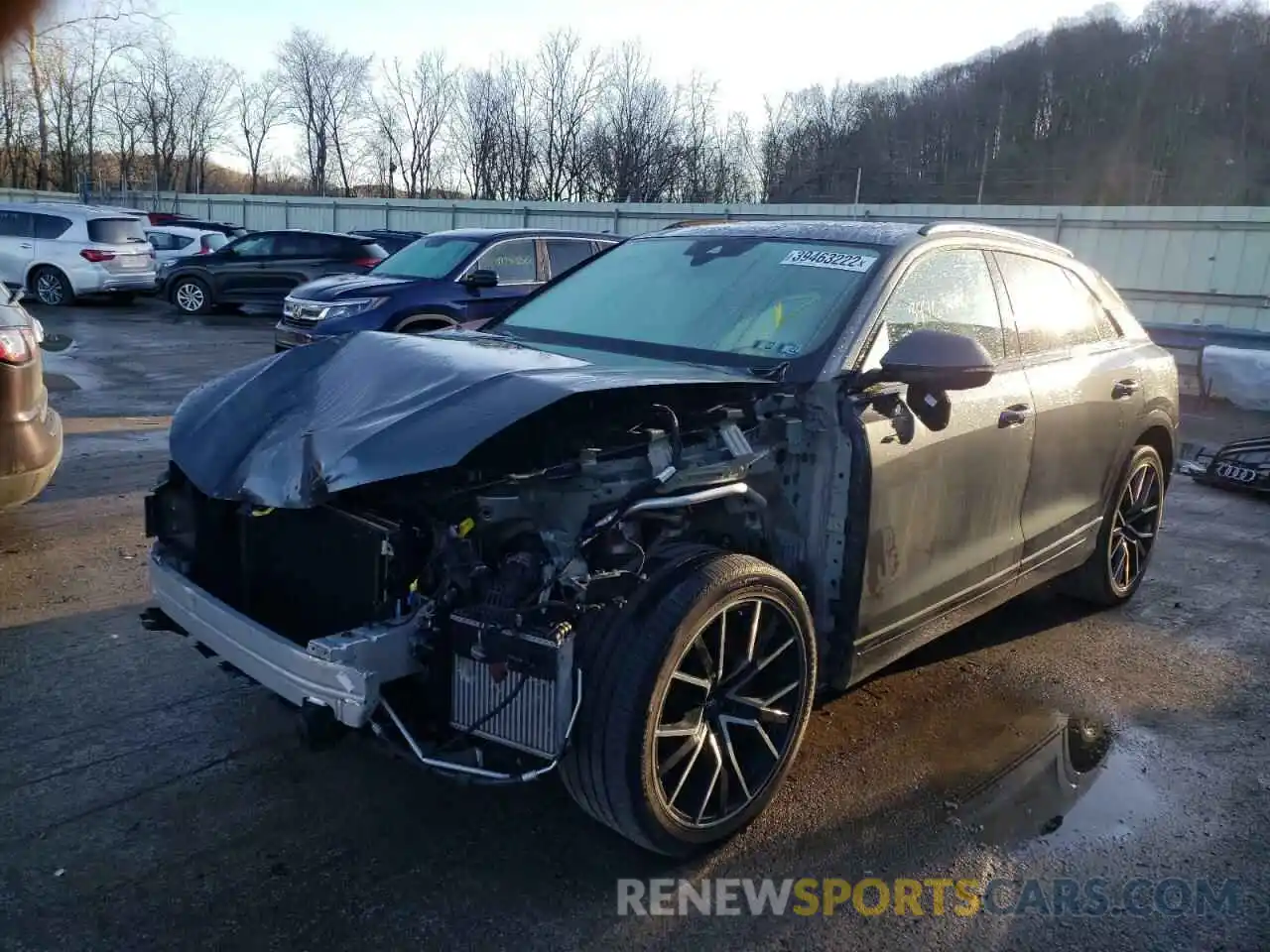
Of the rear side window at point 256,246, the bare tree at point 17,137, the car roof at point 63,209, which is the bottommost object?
the rear side window at point 256,246

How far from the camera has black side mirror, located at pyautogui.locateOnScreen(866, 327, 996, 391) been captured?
10.3 feet

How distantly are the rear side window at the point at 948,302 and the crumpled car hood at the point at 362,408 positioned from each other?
74 centimetres

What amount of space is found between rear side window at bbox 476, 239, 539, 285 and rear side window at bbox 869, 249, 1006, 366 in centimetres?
748

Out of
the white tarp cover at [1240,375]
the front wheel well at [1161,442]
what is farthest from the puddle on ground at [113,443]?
the white tarp cover at [1240,375]

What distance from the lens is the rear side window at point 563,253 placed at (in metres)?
11.2

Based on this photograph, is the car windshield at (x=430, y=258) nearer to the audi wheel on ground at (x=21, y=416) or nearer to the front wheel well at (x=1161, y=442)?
the audi wheel on ground at (x=21, y=416)

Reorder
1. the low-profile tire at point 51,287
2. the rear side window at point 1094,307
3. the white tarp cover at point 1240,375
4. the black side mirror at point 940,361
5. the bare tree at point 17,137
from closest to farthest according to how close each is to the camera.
Answer: the black side mirror at point 940,361, the rear side window at point 1094,307, the white tarp cover at point 1240,375, the low-profile tire at point 51,287, the bare tree at point 17,137

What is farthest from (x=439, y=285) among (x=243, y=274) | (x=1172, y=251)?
(x=1172, y=251)

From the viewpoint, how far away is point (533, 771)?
2680 millimetres

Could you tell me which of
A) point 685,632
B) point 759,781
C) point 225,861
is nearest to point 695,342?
point 685,632

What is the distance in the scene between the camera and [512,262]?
36.4 ft

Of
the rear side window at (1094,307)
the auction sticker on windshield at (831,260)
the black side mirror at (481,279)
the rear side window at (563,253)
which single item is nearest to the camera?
the auction sticker on windshield at (831,260)

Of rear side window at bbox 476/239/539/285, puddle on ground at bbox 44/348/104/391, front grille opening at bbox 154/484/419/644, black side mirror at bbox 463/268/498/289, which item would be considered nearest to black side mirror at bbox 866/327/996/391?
front grille opening at bbox 154/484/419/644

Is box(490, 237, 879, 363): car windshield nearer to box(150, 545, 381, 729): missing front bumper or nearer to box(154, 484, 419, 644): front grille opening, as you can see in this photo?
box(154, 484, 419, 644): front grille opening
